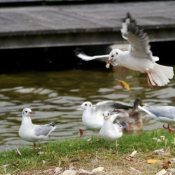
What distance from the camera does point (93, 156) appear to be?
23.7 ft

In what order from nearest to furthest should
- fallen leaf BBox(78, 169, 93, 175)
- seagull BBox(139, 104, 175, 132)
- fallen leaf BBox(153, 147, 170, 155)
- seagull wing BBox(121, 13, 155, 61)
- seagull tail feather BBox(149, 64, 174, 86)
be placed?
fallen leaf BBox(78, 169, 93, 175) < fallen leaf BBox(153, 147, 170, 155) < seagull wing BBox(121, 13, 155, 61) < seagull BBox(139, 104, 175, 132) < seagull tail feather BBox(149, 64, 174, 86)

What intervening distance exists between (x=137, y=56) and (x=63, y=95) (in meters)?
5.13

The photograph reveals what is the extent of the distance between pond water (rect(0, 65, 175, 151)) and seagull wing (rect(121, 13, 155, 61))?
8.46ft

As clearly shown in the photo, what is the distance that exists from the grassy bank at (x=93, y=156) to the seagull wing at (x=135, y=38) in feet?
3.70

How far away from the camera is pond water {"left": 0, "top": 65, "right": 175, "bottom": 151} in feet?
37.4

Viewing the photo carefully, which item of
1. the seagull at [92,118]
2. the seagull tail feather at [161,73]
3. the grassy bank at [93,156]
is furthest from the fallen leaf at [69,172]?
the seagull tail feather at [161,73]

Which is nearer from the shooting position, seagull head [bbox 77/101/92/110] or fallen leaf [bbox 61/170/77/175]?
fallen leaf [bbox 61/170/77/175]

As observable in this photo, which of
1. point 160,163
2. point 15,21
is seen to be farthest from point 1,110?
point 160,163

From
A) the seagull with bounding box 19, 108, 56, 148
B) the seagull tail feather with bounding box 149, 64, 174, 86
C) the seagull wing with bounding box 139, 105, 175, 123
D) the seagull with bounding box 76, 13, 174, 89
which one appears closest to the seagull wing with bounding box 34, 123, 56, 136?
the seagull with bounding box 19, 108, 56, 148

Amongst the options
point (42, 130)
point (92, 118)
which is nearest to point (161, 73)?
point (92, 118)

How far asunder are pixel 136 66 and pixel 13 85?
6.10m

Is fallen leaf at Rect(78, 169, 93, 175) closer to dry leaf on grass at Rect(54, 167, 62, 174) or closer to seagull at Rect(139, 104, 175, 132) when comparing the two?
dry leaf on grass at Rect(54, 167, 62, 174)

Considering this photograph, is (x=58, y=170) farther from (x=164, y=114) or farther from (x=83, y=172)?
(x=164, y=114)

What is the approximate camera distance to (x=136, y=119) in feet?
37.7
